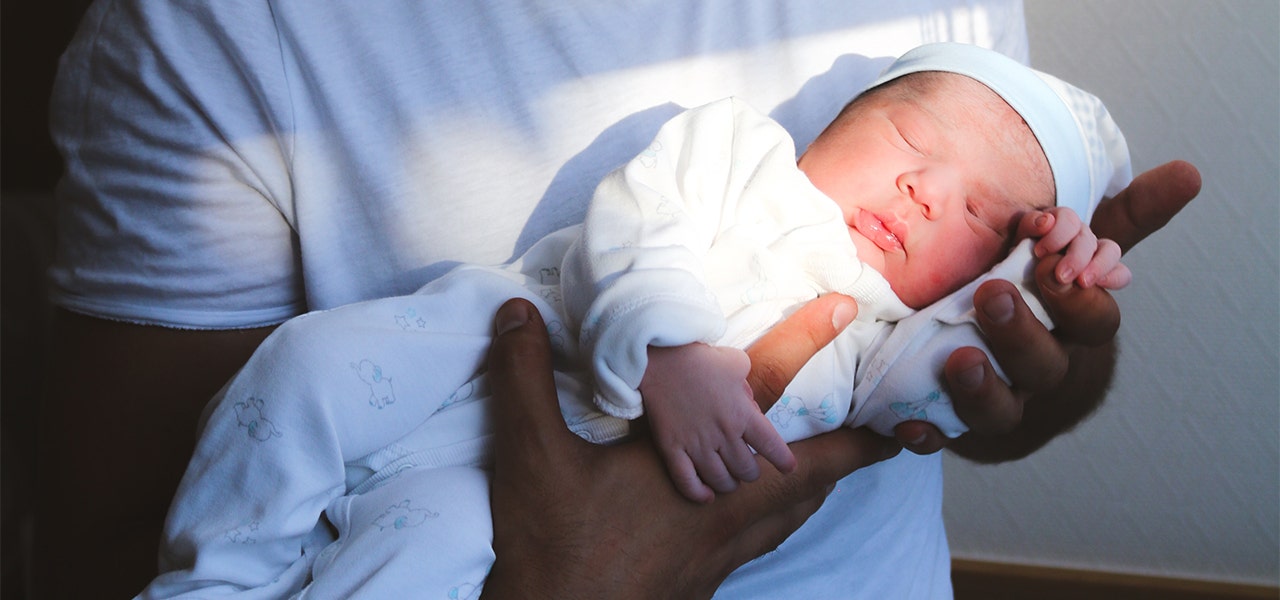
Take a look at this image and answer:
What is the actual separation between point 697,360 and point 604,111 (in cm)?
42

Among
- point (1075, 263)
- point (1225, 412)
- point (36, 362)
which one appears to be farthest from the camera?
point (36, 362)

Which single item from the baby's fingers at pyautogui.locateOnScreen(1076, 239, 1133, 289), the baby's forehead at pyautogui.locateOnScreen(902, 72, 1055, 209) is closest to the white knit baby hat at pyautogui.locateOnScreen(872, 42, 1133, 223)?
the baby's forehead at pyautogui.locateOnScreen(902, 72, 1055, 209)

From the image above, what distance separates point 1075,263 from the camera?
92cm

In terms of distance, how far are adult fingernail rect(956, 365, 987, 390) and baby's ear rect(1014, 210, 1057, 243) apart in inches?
7.0

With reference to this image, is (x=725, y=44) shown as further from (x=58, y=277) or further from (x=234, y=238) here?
(x=58, y=277)

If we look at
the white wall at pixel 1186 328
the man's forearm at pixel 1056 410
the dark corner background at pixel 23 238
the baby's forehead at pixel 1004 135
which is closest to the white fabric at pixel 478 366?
the baby's forehead at pixel 1004 135

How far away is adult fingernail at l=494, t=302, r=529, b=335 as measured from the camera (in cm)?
85

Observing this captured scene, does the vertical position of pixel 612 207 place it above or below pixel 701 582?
above

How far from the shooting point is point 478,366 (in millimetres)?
882

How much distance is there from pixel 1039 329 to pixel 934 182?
194 mm

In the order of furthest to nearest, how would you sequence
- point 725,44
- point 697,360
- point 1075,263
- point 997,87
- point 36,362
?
point 36,362 < point 725,44 < point 997,87 < point 1075,263 < point 697,360

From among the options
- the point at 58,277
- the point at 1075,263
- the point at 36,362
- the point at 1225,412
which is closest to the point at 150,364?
the point at 58,277

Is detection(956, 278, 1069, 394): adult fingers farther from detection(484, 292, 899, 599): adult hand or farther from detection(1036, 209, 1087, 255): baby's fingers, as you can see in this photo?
detection(484, 292, 899, 599): adult hand

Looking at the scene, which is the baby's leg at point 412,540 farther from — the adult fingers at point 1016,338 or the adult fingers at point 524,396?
the adult fingers at point 1016,338
